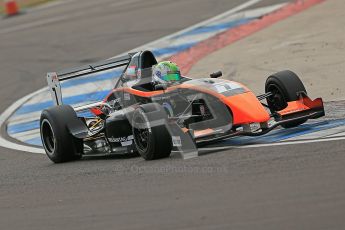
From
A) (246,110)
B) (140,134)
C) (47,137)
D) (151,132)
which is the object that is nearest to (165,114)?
(151,132)

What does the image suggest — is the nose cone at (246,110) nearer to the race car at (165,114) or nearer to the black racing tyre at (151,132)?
the race car at (165,114)

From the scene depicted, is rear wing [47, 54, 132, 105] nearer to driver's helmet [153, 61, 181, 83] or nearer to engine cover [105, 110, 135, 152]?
driver's helmet [153, 61, 181, 83]

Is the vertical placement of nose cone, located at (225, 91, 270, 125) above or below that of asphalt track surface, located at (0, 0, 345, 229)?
above

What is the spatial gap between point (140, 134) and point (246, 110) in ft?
3.81

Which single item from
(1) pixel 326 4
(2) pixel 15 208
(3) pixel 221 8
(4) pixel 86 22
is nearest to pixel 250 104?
(2) pixel 15 208

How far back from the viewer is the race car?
29.8ft

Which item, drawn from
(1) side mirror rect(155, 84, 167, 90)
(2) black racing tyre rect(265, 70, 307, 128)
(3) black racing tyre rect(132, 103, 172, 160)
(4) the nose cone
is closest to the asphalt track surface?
(3) black racing tyre rect(132, 103, 172, 160)

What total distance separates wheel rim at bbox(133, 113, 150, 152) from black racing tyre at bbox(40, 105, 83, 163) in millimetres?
1434

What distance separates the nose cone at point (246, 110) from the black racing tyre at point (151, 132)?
753 mm

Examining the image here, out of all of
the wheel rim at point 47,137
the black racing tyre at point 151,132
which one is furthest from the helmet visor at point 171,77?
the wheel rim at point 47,137

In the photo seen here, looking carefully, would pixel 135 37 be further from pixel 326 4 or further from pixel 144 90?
pixel 144 90

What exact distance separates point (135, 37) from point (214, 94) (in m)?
11.5

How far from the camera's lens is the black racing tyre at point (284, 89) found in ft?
32.2

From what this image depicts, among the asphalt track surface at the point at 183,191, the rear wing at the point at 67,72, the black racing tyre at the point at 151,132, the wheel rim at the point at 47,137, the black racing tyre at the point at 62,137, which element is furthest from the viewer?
the rear wing at the point at 67,72
